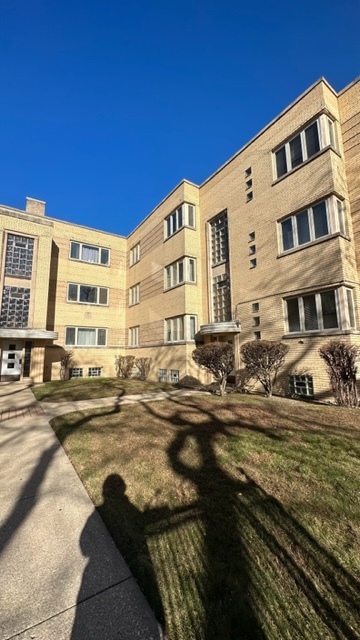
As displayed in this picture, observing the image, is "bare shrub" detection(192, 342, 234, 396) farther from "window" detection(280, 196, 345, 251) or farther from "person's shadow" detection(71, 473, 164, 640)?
"person's shadow" detection(71, 473, 164, 640)

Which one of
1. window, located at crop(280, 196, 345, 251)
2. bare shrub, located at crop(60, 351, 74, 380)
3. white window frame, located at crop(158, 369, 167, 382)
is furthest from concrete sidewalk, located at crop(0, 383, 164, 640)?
bare shrub, located at crop(60, 351, 74, 380)

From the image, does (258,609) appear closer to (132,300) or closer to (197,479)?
(197,479)

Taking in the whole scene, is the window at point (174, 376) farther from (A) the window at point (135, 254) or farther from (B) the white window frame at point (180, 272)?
(A) the window at point (135, 254)

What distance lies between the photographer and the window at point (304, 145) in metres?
10.7

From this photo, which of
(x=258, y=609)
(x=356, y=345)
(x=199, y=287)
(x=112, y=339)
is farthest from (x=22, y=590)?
(x=112, y=339)

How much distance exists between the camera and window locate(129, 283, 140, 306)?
822 inches

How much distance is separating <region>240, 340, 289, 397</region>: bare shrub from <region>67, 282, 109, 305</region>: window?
14021 mm

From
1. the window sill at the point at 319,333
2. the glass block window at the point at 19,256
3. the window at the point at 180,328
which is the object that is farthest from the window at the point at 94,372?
the window sill at the point at 319,333

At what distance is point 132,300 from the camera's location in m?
Answer: 21.6

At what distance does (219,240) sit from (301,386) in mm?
9201

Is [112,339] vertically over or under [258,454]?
over

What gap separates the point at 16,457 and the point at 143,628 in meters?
3.86

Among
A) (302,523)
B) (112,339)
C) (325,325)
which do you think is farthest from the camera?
(112,339)

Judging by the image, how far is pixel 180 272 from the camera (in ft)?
54.1
